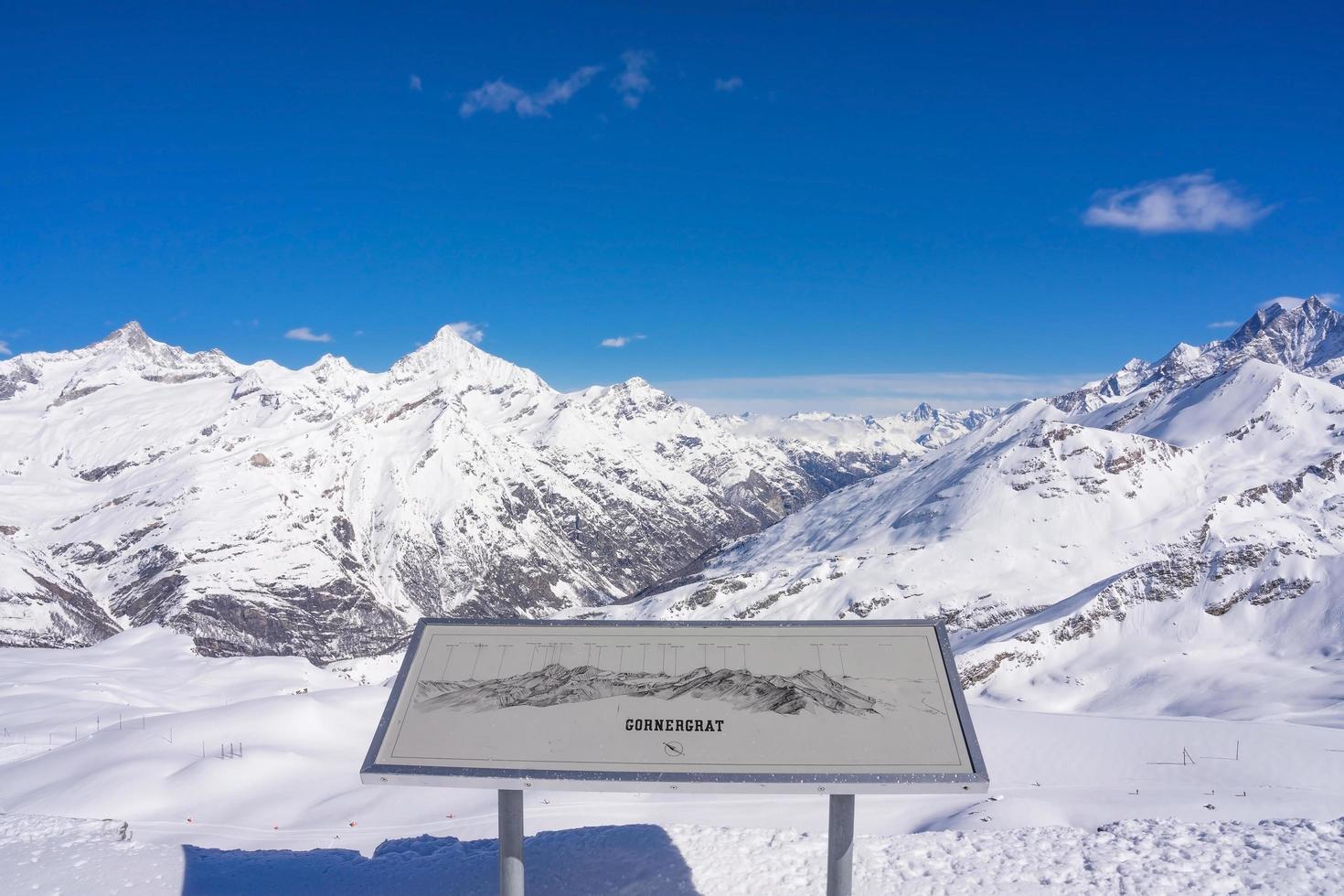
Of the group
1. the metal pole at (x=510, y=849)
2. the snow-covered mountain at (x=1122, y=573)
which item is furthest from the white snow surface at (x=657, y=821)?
the snow-covered mountain at (x=1122, y=573)

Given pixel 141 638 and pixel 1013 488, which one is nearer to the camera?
pixel 141 638

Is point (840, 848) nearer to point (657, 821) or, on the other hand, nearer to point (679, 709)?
point (679, 709)

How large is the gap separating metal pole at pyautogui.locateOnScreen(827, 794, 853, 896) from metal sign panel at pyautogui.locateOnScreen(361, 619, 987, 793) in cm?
205

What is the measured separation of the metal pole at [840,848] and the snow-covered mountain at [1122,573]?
59632 mm

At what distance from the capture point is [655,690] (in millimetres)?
13109

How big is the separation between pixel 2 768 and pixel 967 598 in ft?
440

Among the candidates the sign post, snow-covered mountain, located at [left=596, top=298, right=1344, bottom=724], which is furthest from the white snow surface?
snow-covered mountain, located at [left=596, top=298, right=1344, bottom=724]

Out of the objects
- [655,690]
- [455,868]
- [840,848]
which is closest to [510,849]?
[655,690]

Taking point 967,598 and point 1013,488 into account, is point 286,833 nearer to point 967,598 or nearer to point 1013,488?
point 967,598

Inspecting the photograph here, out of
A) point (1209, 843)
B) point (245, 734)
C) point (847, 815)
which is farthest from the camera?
point (245, 734)

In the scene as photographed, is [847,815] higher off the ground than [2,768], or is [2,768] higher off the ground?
[847,815]

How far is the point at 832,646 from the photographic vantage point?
45.2ft

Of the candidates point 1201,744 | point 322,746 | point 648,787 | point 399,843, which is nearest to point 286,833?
point 399,843

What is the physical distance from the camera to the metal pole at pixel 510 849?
13.8 m
